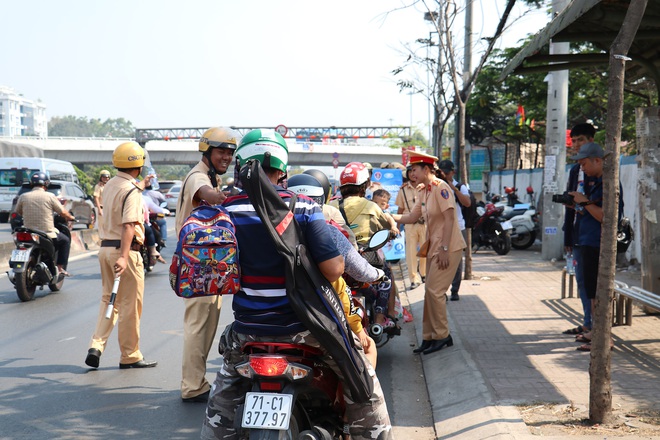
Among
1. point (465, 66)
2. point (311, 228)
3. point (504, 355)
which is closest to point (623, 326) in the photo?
point (504, 355)

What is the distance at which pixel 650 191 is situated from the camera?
8211 mm

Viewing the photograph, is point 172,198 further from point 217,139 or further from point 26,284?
point 217,139

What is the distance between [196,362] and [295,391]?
2.43 m

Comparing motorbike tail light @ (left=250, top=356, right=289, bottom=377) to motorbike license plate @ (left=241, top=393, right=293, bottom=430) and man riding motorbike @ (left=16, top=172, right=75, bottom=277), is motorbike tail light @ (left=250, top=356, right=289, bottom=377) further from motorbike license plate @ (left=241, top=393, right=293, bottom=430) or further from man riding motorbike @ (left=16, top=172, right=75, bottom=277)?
man riding motorbike @ (left=16, top=172, right=75, bottom=277)

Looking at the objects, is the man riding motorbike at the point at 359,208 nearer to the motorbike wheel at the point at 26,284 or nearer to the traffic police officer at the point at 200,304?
the traffic police officer at the point at 200,304

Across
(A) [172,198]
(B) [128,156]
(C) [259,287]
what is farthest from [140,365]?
(A) [172,198]

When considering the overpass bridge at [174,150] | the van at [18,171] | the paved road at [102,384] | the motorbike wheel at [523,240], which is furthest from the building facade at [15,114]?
the paved road at [102,384]

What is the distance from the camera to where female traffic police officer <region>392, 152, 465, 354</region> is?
7.07 m

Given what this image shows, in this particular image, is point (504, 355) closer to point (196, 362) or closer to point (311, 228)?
point (196, 362)

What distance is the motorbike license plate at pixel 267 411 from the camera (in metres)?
3.22

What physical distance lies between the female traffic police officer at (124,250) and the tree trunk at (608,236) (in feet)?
12.1

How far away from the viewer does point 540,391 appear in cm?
568

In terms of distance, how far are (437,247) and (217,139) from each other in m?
2.47

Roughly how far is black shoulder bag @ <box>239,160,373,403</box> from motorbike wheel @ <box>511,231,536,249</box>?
15618 millimetres
